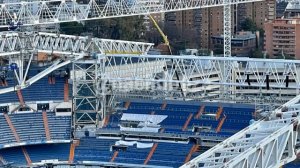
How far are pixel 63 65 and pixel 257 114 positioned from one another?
7009 millimetres

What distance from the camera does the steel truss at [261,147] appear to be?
20.0 meters

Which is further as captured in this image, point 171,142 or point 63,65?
point 63,65

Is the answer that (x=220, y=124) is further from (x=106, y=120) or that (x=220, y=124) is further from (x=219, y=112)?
(x=106, y=120)

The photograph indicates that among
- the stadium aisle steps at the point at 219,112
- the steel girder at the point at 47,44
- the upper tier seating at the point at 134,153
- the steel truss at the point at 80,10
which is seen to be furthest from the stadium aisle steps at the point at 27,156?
the steel truss at the point at 80,10

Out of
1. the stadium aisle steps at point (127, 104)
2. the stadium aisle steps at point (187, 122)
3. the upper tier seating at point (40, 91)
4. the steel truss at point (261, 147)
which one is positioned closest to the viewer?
the steel truss at point (261, 147)

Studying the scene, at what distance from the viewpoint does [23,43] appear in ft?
119

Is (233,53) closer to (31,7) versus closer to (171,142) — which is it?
(31,7)

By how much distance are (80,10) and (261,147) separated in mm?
28688

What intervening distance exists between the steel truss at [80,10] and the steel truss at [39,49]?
542 centimetres

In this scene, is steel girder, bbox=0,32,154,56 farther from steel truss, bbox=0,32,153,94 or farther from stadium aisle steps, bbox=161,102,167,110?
stadium aisle steps, bbox=161,102,167,110

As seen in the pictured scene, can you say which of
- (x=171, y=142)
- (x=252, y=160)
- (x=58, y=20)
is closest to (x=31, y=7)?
(x=58, y=20)

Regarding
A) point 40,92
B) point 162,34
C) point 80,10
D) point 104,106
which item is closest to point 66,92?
point 40,92

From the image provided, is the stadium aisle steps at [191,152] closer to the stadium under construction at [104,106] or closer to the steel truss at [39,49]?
the stadium under construction at [104,106]

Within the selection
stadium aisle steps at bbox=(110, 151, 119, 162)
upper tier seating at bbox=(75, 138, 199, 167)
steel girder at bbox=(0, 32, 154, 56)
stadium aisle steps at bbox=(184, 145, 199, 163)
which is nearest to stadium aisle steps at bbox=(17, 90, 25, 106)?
steel girder at bbox=(0, 32, 154, 56)
